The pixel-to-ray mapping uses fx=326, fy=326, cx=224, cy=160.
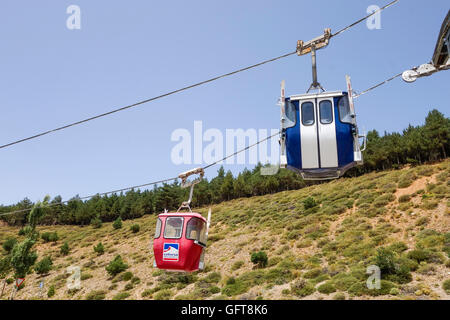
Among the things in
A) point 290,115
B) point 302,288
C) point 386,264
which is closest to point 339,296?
point 302,288

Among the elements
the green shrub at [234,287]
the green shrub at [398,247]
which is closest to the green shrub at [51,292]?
the green shrub at [234,287]

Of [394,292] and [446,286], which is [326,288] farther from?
[446,286]

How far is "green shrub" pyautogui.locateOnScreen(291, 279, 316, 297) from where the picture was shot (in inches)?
1152

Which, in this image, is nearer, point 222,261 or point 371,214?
point 222,261

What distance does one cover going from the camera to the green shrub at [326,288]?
1116 inches

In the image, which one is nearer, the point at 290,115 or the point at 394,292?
the point at 290,115

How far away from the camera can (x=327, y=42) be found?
8.66m

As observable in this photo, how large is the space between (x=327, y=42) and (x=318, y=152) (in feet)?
9.63

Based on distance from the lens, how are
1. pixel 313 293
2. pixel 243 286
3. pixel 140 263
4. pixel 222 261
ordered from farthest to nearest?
pixel 140 263
pixel 222 261
pixel 243 286
pixel 313 293

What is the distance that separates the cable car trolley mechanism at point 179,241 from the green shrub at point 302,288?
1947 centimetres

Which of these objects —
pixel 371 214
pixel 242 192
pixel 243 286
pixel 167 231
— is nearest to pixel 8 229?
pixel 242 192

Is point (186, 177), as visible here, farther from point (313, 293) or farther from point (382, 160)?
point (382, 160)

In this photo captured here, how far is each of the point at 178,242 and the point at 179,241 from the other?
5 centimetres

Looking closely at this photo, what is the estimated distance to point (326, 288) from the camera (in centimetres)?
2870
